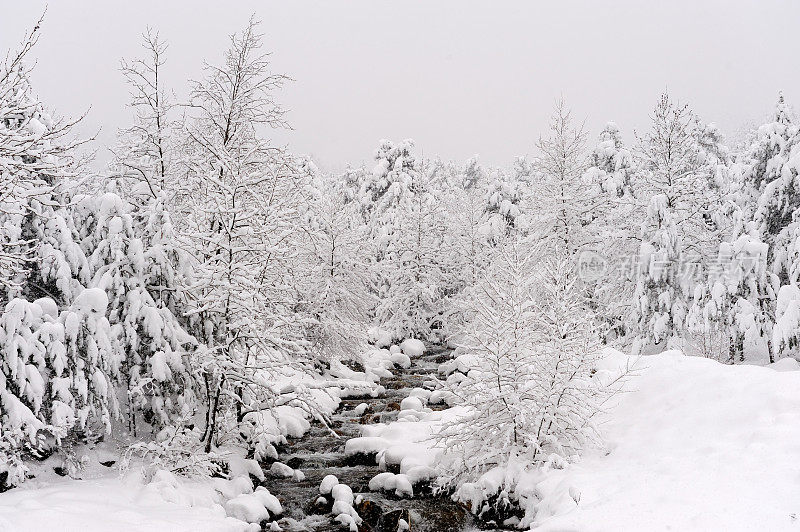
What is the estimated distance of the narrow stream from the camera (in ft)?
32.2

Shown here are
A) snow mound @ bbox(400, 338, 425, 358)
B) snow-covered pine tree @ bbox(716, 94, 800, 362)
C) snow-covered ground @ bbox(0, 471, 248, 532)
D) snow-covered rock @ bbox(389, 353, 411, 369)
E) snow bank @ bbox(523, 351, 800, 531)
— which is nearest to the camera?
snow bank @ bbox(523, 351, 800, 531)

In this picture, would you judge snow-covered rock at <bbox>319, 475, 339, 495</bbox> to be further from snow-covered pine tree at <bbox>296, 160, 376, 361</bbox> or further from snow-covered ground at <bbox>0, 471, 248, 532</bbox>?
snow-covered pine tree at <bbox>296, 160, 376, 361</bbox>

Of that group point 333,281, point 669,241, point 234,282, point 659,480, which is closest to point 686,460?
point 659,480

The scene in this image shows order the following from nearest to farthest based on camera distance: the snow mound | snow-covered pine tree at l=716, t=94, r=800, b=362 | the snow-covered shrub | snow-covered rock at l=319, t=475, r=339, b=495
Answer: the snow-covered shrub
snow-covered rock at l=319, t=475, r=339, b=495
snow-covered pine tree at l=716, t=94, r=800, b=362
the snow mound

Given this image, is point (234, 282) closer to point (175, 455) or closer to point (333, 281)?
point (175, 455)

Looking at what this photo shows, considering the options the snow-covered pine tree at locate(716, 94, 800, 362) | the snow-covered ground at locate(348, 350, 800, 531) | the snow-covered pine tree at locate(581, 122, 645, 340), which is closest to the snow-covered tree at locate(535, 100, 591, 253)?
the snow-covered pine tree at locate(581, 122, 645, 340)

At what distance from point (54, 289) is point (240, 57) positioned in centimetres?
682

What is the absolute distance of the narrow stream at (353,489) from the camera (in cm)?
982

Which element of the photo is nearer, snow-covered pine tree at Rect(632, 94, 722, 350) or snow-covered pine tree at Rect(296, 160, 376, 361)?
snow-covered pine tree at Rect(632, 94, 722, 350)

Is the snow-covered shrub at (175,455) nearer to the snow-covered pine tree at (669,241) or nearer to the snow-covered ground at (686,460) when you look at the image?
the snow-covered ground at (686,460)

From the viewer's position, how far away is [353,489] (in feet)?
37.1

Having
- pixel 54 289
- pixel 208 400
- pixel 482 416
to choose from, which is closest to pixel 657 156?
pixel 482 416

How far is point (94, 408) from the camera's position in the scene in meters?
9.65

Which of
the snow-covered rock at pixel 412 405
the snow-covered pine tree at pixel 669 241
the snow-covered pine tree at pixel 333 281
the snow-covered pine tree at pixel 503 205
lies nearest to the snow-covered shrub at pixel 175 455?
the snow-covered rock at pixel 412 405
